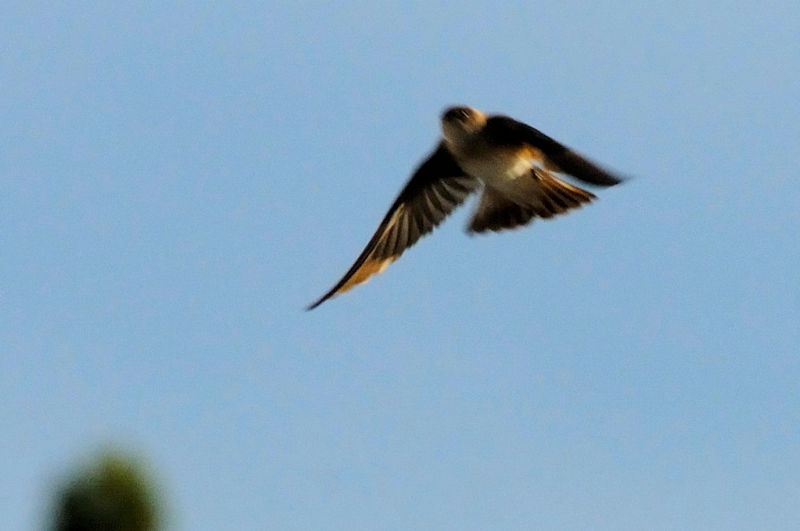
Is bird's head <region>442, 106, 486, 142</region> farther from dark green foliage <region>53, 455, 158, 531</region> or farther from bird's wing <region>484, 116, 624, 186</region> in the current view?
dark green foliage <region>53, 455, 158, 531</region>

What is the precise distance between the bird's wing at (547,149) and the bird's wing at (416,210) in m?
1.02

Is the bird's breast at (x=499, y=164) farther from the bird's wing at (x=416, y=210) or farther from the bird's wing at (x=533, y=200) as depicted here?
the bird's wing at (x=416, y=210)

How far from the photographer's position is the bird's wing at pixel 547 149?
11180 millimetres

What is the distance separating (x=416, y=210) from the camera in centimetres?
1375

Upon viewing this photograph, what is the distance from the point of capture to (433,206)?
13.7 metres

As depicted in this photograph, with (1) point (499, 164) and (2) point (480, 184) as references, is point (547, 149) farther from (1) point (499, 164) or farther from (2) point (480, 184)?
(2) point (480, 184)

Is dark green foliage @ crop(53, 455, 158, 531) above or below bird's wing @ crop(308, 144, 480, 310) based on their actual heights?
below

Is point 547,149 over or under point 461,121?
under

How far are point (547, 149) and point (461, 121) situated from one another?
92 centimetres

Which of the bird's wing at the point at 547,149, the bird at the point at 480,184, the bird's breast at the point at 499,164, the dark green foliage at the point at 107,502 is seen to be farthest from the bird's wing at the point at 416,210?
the dark green foliage at the point at 107,502

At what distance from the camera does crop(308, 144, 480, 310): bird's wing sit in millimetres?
13539

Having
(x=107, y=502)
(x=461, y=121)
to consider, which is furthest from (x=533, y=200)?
(x=107, y=502)

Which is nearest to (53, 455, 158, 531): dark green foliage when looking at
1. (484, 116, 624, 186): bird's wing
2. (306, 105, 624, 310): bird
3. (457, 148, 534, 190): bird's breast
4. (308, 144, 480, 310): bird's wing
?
(306, 105, 624, 310): bird

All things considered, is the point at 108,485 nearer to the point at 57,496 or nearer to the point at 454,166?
the point at 57,496
